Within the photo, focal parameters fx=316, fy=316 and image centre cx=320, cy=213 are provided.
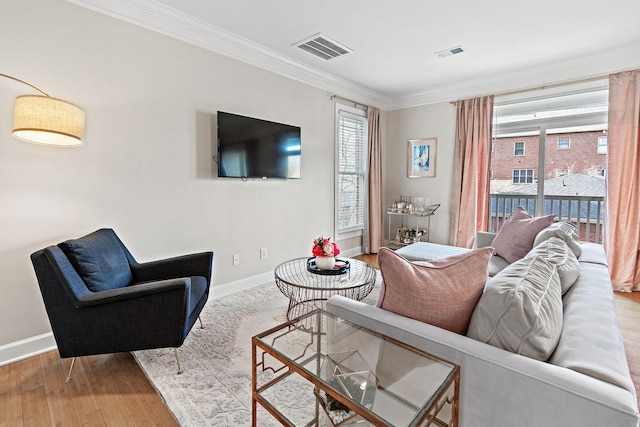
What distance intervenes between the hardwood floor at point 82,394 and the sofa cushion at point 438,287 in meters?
1.33

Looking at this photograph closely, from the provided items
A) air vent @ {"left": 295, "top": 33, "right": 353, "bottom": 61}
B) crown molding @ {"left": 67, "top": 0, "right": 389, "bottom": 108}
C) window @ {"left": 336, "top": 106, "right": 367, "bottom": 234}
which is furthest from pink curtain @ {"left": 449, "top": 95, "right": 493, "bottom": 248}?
air vent @ {"left": 295, "top": 33, "right": 353, "bottom": 61}

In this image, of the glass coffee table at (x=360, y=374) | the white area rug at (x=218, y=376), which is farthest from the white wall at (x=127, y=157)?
the glass coffee table at (x=360, y=374)

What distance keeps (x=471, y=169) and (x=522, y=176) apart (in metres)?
0.66

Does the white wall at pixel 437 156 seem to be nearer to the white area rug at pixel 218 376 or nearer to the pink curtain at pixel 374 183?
the pink curtain at pixel 374 183

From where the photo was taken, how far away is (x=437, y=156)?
4887 mm

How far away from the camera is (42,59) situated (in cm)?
217

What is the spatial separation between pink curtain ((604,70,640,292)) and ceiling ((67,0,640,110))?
0.29 meters

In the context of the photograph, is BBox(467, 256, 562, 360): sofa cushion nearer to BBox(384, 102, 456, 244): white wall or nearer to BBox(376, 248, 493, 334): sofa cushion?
BBox(376, 248, 493, 334): sofa cushion

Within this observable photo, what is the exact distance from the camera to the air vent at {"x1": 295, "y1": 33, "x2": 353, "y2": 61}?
10.4 feet

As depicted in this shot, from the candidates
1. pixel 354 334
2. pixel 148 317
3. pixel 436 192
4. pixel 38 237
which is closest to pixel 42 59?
pixel 38 237

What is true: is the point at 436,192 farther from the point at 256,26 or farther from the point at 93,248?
the point at 93,248

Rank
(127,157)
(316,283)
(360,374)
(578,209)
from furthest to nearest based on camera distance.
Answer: (578,209), (127,157), (316,283), (360,374)

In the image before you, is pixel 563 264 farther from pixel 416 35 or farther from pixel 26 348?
pixel 26 348

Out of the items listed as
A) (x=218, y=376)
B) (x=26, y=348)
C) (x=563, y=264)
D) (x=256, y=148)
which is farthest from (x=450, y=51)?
(x=26, y=348)
